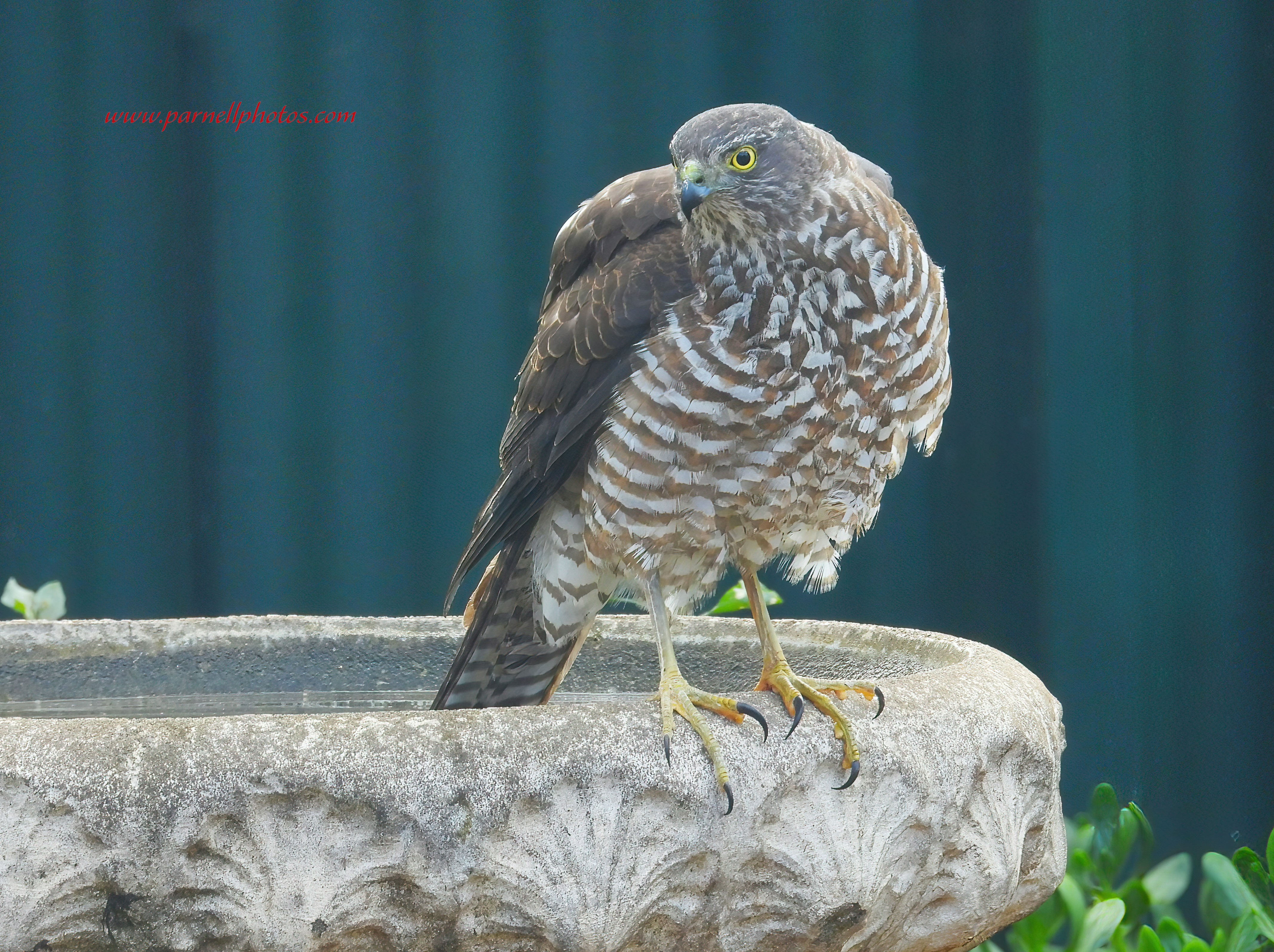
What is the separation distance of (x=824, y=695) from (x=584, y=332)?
68 cm

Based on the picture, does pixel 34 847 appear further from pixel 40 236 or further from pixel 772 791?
pixel 40 236

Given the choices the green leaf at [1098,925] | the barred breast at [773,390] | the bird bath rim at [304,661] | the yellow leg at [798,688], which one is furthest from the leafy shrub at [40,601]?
the green leaf at [1098,925]

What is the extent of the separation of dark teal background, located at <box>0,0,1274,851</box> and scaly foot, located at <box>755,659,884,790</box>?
4.55ft

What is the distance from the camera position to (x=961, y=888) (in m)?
1.51

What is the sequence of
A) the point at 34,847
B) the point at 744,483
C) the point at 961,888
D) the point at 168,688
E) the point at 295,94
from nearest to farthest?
the point at 34,847, the point at 961,888, the point at 744,483, the point at 168,688, the point at 295,94

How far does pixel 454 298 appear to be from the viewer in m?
3.30

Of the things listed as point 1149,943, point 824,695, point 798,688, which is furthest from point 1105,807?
point 824,695

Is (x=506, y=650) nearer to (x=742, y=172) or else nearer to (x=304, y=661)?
(x=304, y=661)

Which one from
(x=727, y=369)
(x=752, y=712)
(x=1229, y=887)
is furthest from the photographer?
(x=1229, y=887)

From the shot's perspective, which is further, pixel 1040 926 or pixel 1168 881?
pixel 1168 881

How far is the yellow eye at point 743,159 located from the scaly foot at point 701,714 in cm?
72

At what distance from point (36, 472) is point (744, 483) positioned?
7.45ft

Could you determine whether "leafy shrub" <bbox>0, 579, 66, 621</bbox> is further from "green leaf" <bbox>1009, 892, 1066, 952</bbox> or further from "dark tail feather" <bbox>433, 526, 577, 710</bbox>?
"green leaf" <bbox>1009, 892, 1066, 952</bbox>

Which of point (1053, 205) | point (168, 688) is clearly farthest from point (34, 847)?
point (1053, 205)
